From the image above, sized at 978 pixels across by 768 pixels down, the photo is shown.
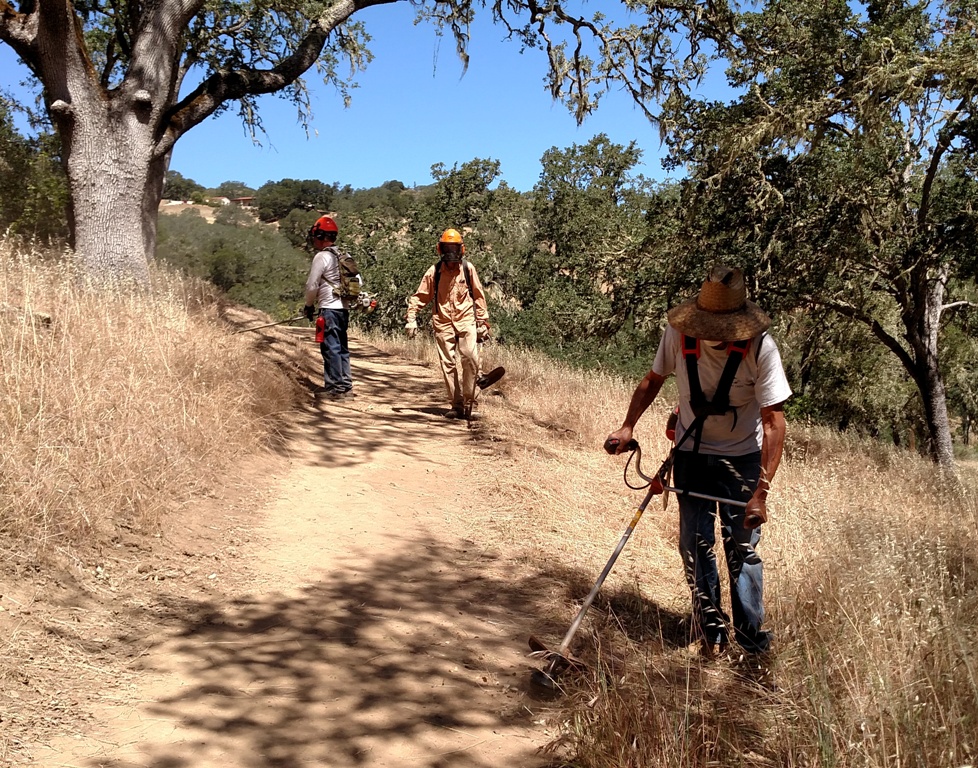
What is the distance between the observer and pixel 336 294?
30.7ft

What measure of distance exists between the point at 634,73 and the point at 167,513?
29.6 ft

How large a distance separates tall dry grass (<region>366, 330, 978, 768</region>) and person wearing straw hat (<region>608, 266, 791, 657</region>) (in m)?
0.23

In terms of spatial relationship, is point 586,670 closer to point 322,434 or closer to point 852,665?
point 852,665

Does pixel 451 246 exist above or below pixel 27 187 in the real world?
below

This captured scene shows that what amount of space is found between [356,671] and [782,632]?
194cm

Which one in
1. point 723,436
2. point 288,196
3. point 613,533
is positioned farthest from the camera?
point 288,196

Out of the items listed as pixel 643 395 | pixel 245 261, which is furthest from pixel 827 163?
pixel 245 261

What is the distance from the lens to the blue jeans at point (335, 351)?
30.5 ft

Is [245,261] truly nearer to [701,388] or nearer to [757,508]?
[701,388]

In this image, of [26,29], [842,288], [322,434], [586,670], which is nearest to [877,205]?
[842,288]

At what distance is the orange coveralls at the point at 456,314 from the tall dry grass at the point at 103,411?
195 cm

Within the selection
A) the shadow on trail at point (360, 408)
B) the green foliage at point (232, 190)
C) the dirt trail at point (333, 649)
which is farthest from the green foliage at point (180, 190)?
the dirt trail at point (333, 649)

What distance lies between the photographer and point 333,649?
151 inches

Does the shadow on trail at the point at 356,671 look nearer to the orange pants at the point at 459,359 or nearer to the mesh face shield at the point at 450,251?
the orange pants at the point at 459,359
